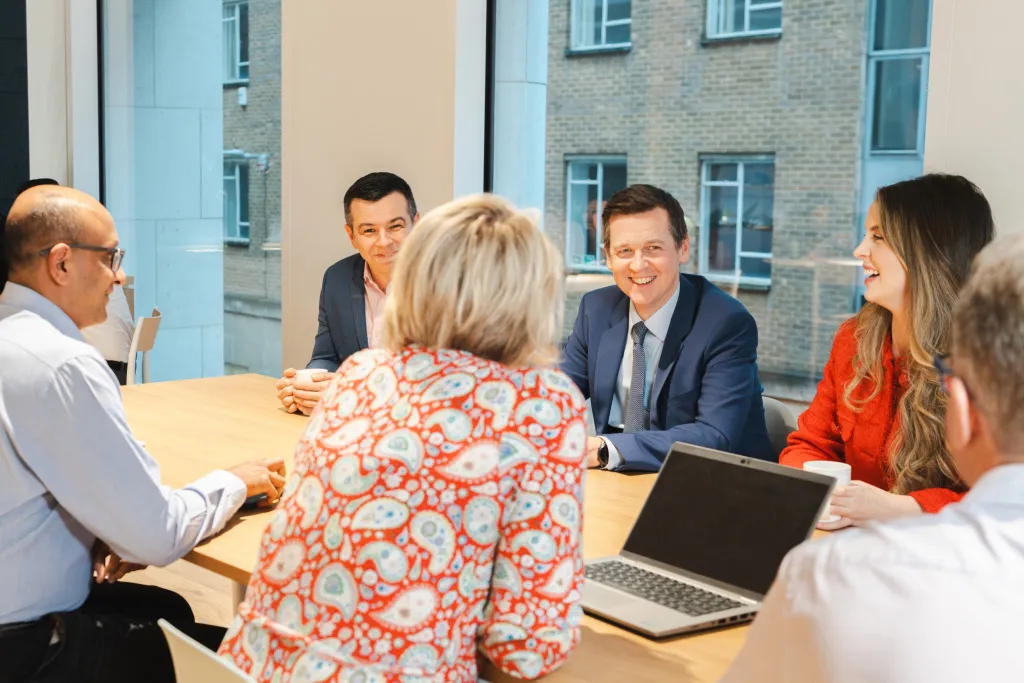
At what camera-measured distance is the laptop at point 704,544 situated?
169 cm

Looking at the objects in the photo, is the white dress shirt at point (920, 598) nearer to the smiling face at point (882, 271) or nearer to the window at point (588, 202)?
the smiling face at point (882, 271)

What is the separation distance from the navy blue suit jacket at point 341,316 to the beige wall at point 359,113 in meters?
0.75

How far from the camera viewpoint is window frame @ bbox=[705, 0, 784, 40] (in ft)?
12.6

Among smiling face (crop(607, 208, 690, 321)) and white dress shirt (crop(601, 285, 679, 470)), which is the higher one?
smiling face (crop(607, 208, 690, 321))

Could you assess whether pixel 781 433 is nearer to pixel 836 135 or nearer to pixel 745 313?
pixel 745 313

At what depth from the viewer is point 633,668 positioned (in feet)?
4.95

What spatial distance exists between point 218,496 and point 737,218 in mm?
2463

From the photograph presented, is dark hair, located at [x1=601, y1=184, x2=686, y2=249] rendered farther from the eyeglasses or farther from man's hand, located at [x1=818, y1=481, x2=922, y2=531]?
the eyeglasses

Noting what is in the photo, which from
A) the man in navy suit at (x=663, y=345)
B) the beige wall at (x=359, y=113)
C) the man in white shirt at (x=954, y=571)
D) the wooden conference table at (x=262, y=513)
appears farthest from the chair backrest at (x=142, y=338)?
the man in white shirt at (x=954, y=571)

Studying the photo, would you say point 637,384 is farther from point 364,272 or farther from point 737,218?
point 737,218

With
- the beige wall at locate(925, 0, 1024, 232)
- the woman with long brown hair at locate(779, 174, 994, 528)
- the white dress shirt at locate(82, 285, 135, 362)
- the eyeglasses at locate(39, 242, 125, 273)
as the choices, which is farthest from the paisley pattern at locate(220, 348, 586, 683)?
the white dress shirt at locate(82, 285, 135, 362)

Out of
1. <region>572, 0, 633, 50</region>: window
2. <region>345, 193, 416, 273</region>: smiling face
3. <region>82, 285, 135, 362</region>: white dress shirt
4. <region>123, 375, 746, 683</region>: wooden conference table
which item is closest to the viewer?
<region>123, 375, 746, 683</region>: wooden conference table

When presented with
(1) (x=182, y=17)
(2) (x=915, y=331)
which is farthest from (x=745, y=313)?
(1) (x=182, y=17)

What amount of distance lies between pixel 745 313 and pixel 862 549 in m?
1.95
